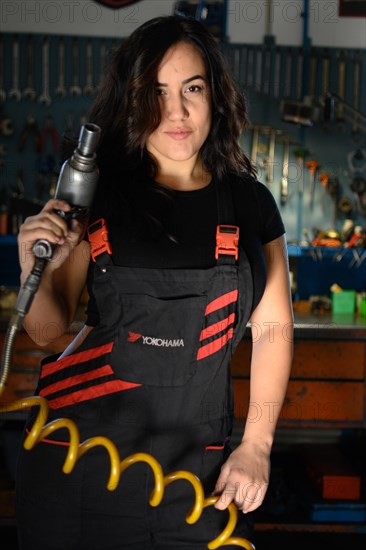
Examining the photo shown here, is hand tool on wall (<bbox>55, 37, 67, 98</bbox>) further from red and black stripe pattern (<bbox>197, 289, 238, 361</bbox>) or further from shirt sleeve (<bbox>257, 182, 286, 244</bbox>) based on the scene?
red and black stripe pattern (<bbox>197, 289, 238, 361</bbox>)

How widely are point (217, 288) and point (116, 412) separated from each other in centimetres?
31

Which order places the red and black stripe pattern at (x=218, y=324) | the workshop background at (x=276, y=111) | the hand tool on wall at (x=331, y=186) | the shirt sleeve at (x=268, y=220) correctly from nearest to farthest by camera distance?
1. the red and black stripe pattern at (x=218, y=324)
2. the shirt sleeve at (x=268, y=220)
3. the workshop background at (x=276, y=111)
4. the hand tool on wall at (x=331, y=186)

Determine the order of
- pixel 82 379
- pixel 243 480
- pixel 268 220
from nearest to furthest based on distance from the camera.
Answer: pixel 243 480
pixel 82 379
pixel 268 220

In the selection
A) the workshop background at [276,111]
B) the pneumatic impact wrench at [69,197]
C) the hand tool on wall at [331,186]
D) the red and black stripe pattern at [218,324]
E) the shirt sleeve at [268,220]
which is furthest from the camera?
the hand tool on wall at [331,186]

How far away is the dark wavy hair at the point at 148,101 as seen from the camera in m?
1.46

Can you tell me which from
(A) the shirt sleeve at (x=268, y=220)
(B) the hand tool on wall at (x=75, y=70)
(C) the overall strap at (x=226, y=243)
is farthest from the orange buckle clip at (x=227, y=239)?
(B) the hand tool on wall at (x=75, y=70)

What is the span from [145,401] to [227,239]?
0.36 m

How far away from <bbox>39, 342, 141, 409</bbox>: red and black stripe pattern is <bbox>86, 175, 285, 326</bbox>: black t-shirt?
83 mm

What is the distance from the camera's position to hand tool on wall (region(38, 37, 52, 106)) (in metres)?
3.42

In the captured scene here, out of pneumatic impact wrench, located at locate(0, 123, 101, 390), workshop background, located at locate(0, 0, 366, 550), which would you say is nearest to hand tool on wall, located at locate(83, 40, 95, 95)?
workshop background, located at locate(0, 0, 366, 550)

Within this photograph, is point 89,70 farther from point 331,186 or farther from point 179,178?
point 179,178

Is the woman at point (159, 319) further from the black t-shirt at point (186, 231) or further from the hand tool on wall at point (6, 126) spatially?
the hand tool on wall at point (6, 126)

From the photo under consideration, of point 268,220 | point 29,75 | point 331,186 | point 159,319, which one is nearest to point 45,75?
point 29,75

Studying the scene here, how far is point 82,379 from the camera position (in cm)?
144
